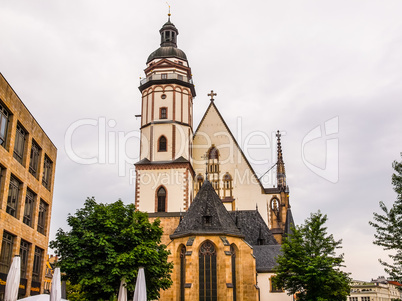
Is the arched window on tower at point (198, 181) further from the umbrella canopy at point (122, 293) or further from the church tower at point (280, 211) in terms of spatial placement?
the umbrella canopy at point (122, 293)

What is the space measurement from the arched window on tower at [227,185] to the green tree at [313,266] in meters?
16.9

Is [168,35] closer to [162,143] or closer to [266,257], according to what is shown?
[162,143]

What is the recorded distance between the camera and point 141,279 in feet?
69.3

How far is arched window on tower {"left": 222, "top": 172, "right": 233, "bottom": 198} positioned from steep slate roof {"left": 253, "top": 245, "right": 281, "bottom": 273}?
7492 millimetres

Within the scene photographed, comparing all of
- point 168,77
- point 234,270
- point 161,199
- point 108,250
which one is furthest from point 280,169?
point 108,250

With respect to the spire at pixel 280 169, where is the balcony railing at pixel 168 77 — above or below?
above

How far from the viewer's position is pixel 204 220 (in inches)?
1505

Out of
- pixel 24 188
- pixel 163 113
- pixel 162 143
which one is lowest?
pixel 24 188

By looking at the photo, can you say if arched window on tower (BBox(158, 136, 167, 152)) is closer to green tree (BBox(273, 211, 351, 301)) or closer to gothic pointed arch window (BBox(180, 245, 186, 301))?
gothic pointed arch window (BBox(180, 245, 186, 301))

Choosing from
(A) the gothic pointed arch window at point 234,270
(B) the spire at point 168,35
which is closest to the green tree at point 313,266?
(A) the gothic pointed arch window at point 234,270

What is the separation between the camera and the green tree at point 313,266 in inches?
1204

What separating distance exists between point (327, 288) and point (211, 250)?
32.9ft

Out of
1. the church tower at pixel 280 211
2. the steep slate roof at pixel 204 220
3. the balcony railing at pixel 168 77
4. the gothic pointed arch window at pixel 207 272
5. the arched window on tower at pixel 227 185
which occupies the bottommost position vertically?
the gothic pointed arch window at pixel 207 272

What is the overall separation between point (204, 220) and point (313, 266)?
10.5 m
